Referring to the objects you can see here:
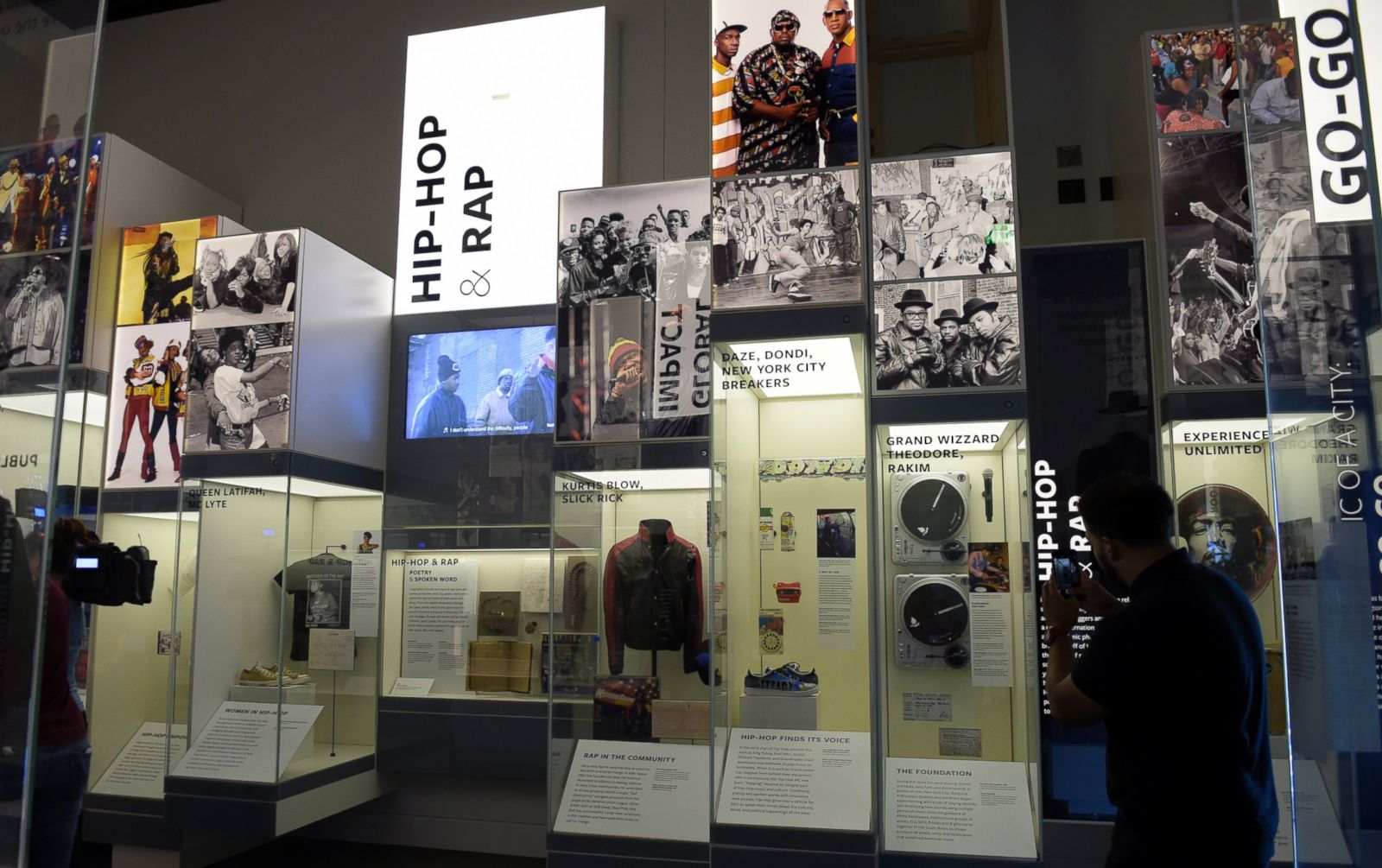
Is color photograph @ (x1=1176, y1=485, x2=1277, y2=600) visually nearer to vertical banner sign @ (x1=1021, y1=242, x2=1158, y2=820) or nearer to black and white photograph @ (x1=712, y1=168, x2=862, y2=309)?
vertical banner sign @ (x1=1021, y1=242, x2=1158, y2=820)

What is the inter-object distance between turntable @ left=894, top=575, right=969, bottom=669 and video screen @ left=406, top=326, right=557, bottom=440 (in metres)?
2.94

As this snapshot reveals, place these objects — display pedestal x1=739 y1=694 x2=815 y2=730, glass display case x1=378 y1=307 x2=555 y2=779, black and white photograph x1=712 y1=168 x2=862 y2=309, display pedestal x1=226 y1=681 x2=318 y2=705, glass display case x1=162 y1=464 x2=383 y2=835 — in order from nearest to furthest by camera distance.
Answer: black and white photograph x1=712 y1=168 x2=862 y2=309 → display pedestal x1=739 y1=694 x2=815 y2=730 → glass display case x1=162 y1=464 x2=383 y2=835 → display pedestal x1=226 y1=681 x2=318 y2=705 → glass display case x1=378 y1=307 x2=555 y2=779

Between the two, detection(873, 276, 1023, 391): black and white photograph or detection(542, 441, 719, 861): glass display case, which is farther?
detection(542, 441, 719, 861): glass display case

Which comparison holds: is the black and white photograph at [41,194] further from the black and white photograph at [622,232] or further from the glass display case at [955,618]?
the black and white photograph at [622,232]

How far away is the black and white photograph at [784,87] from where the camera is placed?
437 cm

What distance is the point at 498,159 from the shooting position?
6977mm

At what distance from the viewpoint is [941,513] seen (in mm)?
4449

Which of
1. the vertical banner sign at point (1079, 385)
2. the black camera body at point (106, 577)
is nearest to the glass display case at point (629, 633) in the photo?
the black camera body at point (106, 577)

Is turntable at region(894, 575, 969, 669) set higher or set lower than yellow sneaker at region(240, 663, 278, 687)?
higher

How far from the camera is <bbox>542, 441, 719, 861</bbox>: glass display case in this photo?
4480 millimetres

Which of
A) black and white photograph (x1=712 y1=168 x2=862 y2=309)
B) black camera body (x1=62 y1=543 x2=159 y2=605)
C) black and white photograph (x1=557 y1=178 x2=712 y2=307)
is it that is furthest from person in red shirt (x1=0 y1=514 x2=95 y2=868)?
black and white photograph (x1=557 y1=178 x2=712 y2=307)

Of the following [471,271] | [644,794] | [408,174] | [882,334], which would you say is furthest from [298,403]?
[882,334]

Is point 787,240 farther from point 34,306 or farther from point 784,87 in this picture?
point 34,306

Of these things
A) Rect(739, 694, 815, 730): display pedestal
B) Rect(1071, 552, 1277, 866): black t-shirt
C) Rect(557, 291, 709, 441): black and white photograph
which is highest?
Rect(557, 291, 709, 441): black and white photograph
